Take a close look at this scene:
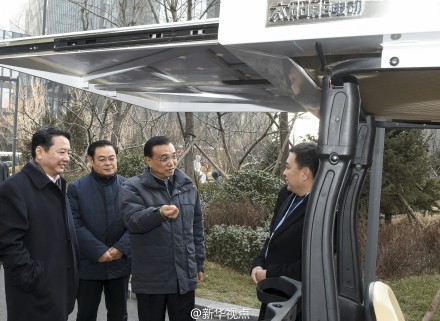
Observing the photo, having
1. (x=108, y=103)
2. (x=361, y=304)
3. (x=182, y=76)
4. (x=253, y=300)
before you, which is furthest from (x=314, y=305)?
(x=108, y=103)

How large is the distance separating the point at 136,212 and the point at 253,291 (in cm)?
408

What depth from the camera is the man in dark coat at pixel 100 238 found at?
4.16 metres

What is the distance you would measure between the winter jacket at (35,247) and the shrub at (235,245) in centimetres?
508

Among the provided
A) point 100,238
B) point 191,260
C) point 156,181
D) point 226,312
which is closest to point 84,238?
point 100,238

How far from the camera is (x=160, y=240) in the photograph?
381 cm


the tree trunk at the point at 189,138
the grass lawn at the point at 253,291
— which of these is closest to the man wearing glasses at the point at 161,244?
the grass lawn at the point at 253,291

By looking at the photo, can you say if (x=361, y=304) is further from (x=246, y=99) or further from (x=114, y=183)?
(x=114, y=183)

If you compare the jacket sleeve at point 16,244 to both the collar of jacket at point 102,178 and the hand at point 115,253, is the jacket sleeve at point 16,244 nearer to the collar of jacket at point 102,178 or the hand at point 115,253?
the hand at point 115,253

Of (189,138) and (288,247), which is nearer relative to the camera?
(288,247)

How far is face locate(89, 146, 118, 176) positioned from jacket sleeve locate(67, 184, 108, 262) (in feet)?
0.82

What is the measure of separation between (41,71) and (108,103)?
932cm

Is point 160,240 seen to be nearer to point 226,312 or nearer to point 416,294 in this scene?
point 226,312

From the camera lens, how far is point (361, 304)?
234cm

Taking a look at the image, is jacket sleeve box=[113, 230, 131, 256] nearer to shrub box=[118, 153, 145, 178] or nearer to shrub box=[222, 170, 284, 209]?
shrub box=[222, 170, 284, 209]
